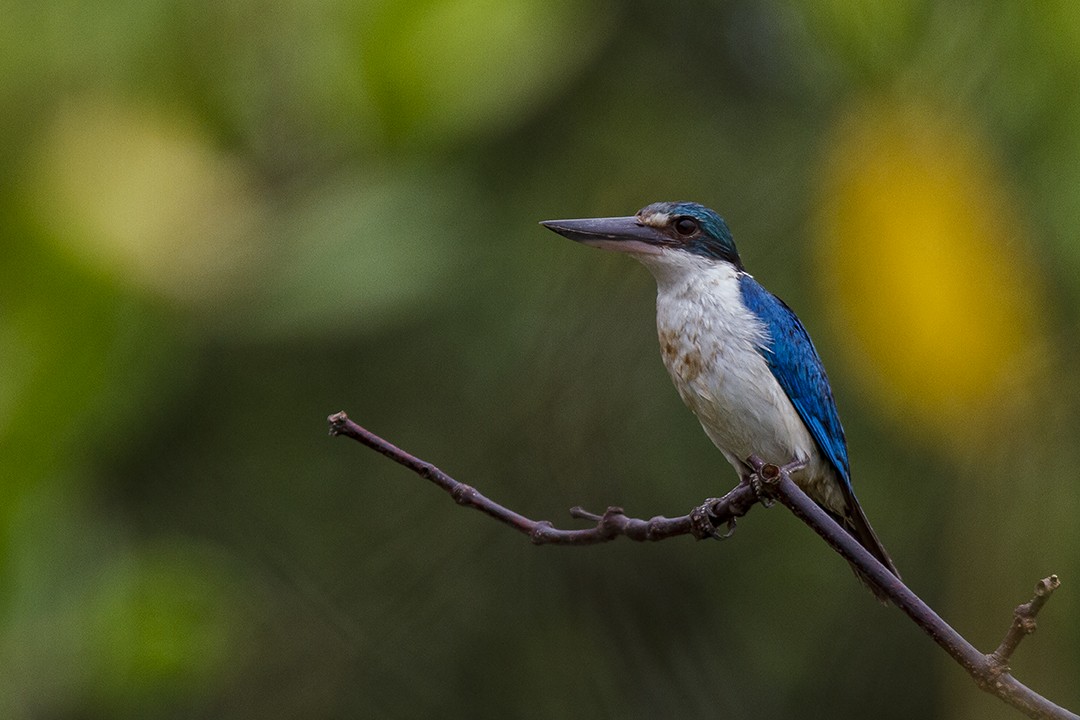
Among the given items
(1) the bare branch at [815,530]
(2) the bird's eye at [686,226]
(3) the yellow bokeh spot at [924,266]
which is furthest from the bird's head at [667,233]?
(1) the bare branch at [815,530]

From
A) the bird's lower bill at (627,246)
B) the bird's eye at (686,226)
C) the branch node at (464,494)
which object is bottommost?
the branch node at (464,494)

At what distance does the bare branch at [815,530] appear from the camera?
1318mm

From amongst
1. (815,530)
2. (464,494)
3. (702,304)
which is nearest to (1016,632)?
(815,530)

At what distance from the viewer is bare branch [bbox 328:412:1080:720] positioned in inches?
51.9

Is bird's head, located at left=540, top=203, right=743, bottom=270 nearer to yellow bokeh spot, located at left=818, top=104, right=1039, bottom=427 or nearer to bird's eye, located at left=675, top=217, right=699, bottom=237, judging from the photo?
bird's eye, located at left=675, top=217, right=699, bottom=237

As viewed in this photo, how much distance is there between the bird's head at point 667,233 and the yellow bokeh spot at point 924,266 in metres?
0.24

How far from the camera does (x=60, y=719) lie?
2.22 metres

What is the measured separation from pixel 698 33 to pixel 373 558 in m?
1.74

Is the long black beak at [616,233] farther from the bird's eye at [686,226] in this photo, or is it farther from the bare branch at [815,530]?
the bare branch at [815,530]

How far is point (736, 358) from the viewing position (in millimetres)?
2496

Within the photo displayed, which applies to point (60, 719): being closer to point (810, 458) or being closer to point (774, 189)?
point (810, 458)

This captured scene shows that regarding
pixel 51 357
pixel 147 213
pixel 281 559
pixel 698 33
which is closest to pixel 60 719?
pixel 51 357

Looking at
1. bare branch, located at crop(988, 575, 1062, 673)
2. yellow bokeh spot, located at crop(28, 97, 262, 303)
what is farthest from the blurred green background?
bare branch, located at crop(988, 575, 1062, 673)

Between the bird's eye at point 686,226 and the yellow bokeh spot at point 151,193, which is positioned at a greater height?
the bird's eye at point 686,226
